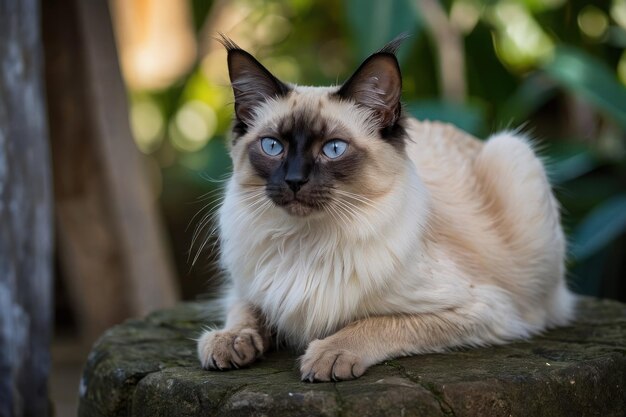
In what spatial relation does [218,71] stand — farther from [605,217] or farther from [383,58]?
[383,58]

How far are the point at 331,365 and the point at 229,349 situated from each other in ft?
1.26

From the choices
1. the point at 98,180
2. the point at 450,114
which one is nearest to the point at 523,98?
the point at 450,114

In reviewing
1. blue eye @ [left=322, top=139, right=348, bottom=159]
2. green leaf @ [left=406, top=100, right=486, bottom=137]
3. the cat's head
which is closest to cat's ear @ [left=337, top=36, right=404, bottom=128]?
the cat's head

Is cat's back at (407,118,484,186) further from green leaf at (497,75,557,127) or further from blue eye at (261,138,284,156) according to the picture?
green leaf at (497,75,557,127)

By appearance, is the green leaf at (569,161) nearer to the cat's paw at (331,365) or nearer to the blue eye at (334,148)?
the blue eye at (334,148)

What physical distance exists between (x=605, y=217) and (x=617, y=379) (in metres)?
2.44

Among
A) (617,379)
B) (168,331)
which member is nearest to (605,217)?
(617,379)

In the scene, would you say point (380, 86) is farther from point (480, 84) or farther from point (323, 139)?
point (480, 84)

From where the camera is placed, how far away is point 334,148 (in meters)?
2.61

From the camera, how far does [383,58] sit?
258cm

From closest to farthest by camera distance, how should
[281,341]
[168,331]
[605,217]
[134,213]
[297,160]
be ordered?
[297,160] < [281,341] < [168,331] < [605,217] < [134,213]

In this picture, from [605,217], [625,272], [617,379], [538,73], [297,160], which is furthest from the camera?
[538,73]

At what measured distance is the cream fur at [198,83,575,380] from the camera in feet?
8.68

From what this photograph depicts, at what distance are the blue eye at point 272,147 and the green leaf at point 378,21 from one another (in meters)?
2.62
